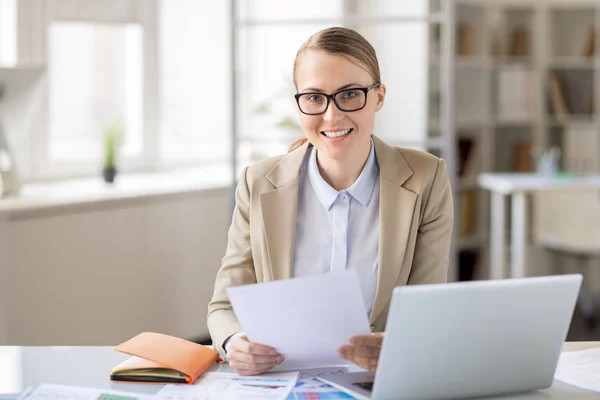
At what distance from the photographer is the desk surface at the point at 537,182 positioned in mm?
4855

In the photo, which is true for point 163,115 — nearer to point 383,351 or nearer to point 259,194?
point 259,194

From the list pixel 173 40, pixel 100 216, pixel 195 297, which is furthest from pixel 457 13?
pixel 100 216

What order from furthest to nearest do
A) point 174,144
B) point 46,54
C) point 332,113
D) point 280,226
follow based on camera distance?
point 174,144
point 46,54
point 280,226
point 332,113

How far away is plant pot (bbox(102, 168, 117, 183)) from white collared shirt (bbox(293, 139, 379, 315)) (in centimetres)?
249

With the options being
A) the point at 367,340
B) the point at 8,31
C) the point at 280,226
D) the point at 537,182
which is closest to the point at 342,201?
the point at 280,226

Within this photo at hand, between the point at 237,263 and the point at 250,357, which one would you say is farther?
the point at 237,263

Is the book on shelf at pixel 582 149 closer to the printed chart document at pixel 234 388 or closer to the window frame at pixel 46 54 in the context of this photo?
the window frame at pixel 46 54

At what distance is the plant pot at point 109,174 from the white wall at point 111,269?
0.82 feet

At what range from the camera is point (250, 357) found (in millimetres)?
1588

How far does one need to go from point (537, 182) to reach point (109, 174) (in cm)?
242

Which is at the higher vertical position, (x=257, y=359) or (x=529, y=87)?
(x=529, y=87)

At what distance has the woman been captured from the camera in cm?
185

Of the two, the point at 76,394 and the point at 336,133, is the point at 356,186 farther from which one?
the point at 76,394

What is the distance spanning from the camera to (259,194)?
1.96 m
